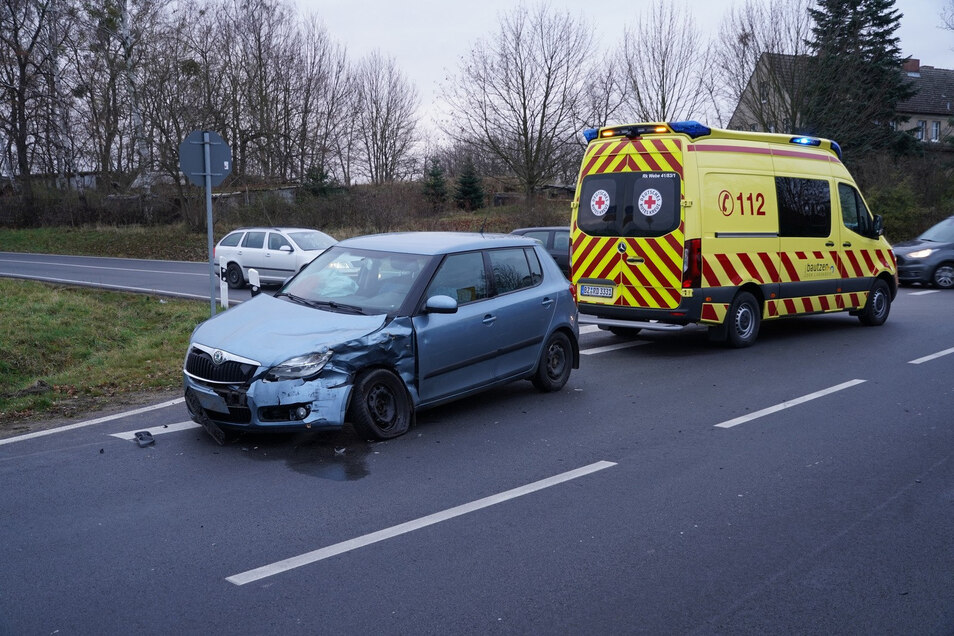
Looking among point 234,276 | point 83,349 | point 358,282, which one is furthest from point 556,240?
point 358,282

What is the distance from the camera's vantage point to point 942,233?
20.2 meters

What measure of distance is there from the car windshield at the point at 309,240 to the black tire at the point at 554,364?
40.9 ft

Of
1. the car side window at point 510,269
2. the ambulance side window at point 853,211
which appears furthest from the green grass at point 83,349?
the ambulance side window at point 853,211

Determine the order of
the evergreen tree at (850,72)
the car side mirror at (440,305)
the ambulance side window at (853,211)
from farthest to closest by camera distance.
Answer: the evergreen tree at (850,72) → the ambulance side window at (853,211) → the car side mirror at (440,305)

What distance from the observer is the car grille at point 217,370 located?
247 inches

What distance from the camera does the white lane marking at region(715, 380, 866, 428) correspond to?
7.39 meters

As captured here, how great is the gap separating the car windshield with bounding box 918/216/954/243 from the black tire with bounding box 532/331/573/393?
1538 cm

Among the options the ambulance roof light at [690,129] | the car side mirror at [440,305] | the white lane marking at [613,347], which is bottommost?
the white lane marking at [613,347]

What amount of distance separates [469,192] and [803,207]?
2855cm

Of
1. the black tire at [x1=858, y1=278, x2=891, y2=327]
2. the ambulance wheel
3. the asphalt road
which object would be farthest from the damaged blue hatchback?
the black tire at [x1=858, y1=278, x2=891, y2=327]

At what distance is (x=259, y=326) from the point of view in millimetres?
6746

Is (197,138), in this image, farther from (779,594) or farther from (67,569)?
(779,594)

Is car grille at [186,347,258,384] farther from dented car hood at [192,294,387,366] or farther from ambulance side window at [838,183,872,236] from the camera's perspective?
ambulance side window at [838,183,872,236]

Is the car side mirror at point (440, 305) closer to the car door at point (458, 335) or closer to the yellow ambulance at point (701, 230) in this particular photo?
the car door at point (458, 335)
